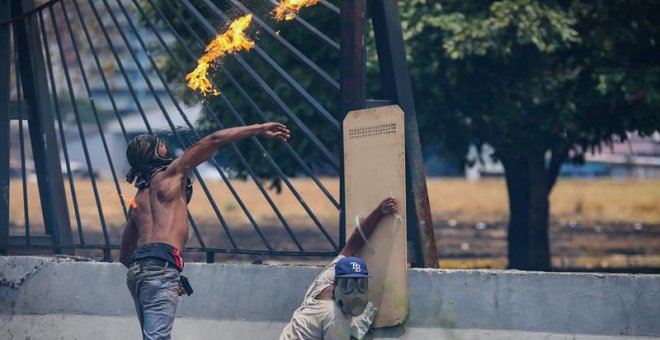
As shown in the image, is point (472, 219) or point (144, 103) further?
point (472, 219)

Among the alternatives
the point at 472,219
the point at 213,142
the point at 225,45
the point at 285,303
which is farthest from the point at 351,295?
the point at 472,219

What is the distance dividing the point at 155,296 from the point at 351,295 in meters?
1.25

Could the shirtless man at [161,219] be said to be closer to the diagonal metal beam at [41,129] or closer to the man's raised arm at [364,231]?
the man's raised arm at [364,231]

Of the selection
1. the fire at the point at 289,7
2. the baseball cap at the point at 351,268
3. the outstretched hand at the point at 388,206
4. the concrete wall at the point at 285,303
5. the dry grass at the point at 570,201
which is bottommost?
the dry grass at the point at 570,201

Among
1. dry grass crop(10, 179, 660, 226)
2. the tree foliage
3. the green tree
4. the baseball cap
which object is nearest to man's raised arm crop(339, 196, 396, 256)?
the baseball cap

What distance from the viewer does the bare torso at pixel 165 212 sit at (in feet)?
25.5

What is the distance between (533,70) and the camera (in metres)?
19.0

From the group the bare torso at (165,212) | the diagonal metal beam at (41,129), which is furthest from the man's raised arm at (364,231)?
the diagonal metal beam at (41,129)

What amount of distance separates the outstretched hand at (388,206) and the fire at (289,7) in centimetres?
199

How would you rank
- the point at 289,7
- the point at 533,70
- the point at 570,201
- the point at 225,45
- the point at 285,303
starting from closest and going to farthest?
the point at 285,303 → the point at 289,7 → the point at 225,45 → the point at 533,70 → the point at 570,201

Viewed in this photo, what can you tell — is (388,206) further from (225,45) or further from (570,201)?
(570,201)

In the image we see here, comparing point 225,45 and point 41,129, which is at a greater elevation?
point 225,45

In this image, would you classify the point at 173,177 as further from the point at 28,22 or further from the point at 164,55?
the point at 164,55

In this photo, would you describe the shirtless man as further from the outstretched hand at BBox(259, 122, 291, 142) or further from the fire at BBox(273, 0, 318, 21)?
the fire at BBox(273, 0, 318, 21)
